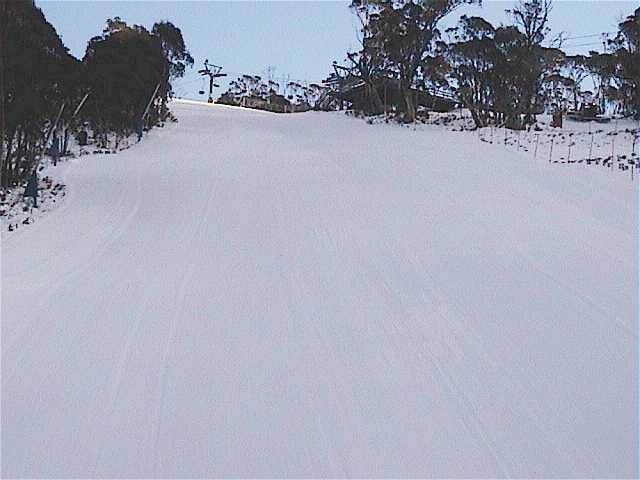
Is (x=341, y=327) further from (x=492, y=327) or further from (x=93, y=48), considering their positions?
(x=93, y=48)

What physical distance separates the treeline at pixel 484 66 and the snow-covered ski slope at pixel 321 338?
1704 cm

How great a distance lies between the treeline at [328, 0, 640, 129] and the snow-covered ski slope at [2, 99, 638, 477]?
17.0 metres

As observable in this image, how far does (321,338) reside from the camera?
6012 mm

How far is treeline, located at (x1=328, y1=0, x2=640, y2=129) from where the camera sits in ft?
93.4

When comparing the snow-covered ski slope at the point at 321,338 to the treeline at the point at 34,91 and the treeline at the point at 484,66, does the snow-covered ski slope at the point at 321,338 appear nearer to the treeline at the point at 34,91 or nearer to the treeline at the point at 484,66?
the treeline at the point at 34,91

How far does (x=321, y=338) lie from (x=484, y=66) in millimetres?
25073

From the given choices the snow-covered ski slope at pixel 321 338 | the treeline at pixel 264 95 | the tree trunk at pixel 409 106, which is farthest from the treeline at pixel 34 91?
the treeline at pixel 264 95

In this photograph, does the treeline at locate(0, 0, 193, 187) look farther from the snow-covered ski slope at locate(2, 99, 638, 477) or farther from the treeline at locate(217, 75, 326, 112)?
the treeline at locate(217, 75, 326, 112)

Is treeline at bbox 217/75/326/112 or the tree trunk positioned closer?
the tree trunk

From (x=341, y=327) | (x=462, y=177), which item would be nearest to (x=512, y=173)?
(x=462, y=177)

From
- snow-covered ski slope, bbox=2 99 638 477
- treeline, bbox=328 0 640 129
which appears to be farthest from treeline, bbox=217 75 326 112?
snow-covered ski slope, bbox=2 99 638 477

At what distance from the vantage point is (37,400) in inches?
189

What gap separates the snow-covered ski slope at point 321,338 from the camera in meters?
4.27

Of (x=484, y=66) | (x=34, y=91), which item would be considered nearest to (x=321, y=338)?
(x=34, y=91)
